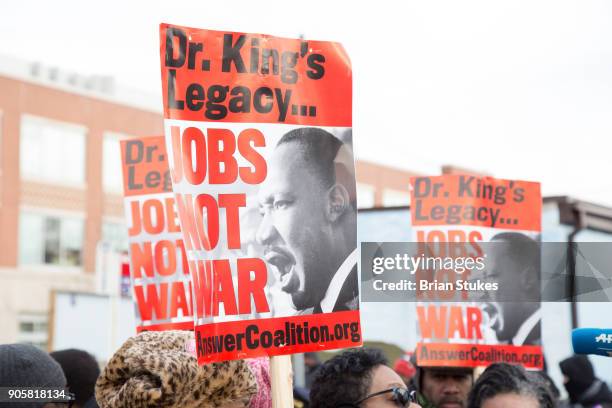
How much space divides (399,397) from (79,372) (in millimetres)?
2341

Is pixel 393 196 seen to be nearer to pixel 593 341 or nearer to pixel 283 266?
pixel 283 266

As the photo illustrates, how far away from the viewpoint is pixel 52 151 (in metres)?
40.9

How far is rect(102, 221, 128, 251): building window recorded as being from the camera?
42656 millimetres

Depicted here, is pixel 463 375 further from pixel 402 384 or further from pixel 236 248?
pixel 236 248

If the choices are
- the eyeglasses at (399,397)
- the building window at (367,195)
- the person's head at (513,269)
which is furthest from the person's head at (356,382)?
the building window at (367,195)

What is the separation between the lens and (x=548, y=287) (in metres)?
5.17

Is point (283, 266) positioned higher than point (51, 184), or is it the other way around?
point (51, 184)

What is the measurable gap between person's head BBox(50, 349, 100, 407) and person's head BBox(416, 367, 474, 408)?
209cm

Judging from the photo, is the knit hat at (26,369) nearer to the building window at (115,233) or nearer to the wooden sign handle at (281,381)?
the wooden sign handle at (281,381)

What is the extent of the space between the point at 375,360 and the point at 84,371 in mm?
2160

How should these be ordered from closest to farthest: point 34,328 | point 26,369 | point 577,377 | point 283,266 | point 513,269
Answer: point 26,369 → point 283,266 → point 513,269 → point 577,377 → point 34,328

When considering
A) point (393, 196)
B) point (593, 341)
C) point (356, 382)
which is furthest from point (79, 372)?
point (393, 196)

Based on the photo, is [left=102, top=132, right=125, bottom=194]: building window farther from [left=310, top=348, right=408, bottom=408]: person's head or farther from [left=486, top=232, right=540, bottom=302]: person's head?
[left=310, top=348, right=408, bottom=408]: person's head

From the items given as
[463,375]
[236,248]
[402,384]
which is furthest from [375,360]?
[463,375]
